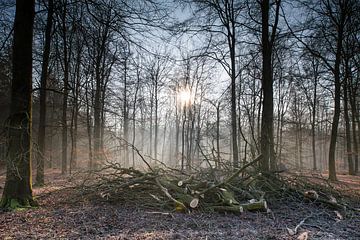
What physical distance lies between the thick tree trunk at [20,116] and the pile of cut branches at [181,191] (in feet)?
4.81

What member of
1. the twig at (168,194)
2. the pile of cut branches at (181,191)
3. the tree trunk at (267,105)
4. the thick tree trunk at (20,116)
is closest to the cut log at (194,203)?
the pile of cut branches at (181,191)

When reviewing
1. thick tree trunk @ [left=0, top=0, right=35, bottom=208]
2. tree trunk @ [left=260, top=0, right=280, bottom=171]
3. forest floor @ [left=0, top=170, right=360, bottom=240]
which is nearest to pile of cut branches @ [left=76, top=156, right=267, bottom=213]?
forest floor @ [left=0, top=170, right=360, bottom=240]

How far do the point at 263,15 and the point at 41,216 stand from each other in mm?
8764

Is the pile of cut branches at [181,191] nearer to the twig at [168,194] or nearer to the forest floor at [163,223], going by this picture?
the twig at [168,194]

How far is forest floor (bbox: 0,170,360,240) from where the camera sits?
4352 mm

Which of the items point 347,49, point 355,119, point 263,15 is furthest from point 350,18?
point 355,119

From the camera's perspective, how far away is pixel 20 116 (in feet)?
19.2

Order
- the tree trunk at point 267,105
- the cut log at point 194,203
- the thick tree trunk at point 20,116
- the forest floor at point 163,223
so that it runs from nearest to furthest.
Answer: the forest floor at point 163,223
the cut log at point 194,203
the thick tree trunk at point 20,116
the tree trunk at point 267,105

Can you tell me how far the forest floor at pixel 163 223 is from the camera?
4.35 meters

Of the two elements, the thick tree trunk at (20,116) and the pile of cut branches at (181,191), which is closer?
the thick tree trunk at (20,116)

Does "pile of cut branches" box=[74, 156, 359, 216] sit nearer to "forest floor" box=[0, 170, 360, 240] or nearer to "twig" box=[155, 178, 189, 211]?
"twig" box=[155, 178, 189, 211]

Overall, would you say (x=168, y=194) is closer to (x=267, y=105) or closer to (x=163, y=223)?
(x=163, y=223)

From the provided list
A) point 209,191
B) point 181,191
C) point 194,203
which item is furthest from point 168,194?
point 209,191

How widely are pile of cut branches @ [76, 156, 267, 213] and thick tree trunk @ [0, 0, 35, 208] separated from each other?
1466mm
